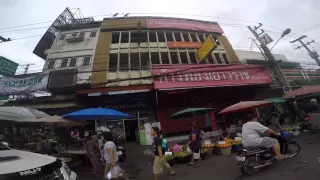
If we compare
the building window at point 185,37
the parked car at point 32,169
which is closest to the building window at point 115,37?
the building window at point 185,37

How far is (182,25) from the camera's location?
19656 mm

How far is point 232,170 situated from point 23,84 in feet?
51.0

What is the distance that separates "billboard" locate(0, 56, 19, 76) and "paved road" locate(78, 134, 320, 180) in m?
12.1

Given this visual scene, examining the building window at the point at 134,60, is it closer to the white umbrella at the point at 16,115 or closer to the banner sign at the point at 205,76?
the banner sign at the point at 205,76

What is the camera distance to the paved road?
5.21 metres

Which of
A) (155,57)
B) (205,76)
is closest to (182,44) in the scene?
(155,57)

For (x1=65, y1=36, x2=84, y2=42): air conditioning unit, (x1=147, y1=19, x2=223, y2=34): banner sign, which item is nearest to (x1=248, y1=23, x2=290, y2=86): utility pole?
(x1=147, y1=19, x2=223, y2=34): banner sign

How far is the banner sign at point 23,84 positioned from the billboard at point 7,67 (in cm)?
48

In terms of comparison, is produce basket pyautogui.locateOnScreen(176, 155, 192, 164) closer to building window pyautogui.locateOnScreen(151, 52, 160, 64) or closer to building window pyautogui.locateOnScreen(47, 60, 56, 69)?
building window pyautogui.locateOnScreen(151, 52, 160, 64)

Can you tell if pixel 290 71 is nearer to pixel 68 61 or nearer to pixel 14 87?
pixel 68 61

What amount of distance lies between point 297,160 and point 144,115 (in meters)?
11.1

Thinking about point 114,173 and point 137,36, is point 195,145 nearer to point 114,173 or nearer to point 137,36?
point 114,173

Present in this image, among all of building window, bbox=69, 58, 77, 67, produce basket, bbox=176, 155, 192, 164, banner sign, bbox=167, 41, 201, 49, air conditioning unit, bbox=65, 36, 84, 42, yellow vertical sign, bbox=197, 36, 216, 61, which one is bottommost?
produce basket, bbox=176, 155, 192, 164

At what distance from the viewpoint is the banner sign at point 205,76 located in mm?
14000
